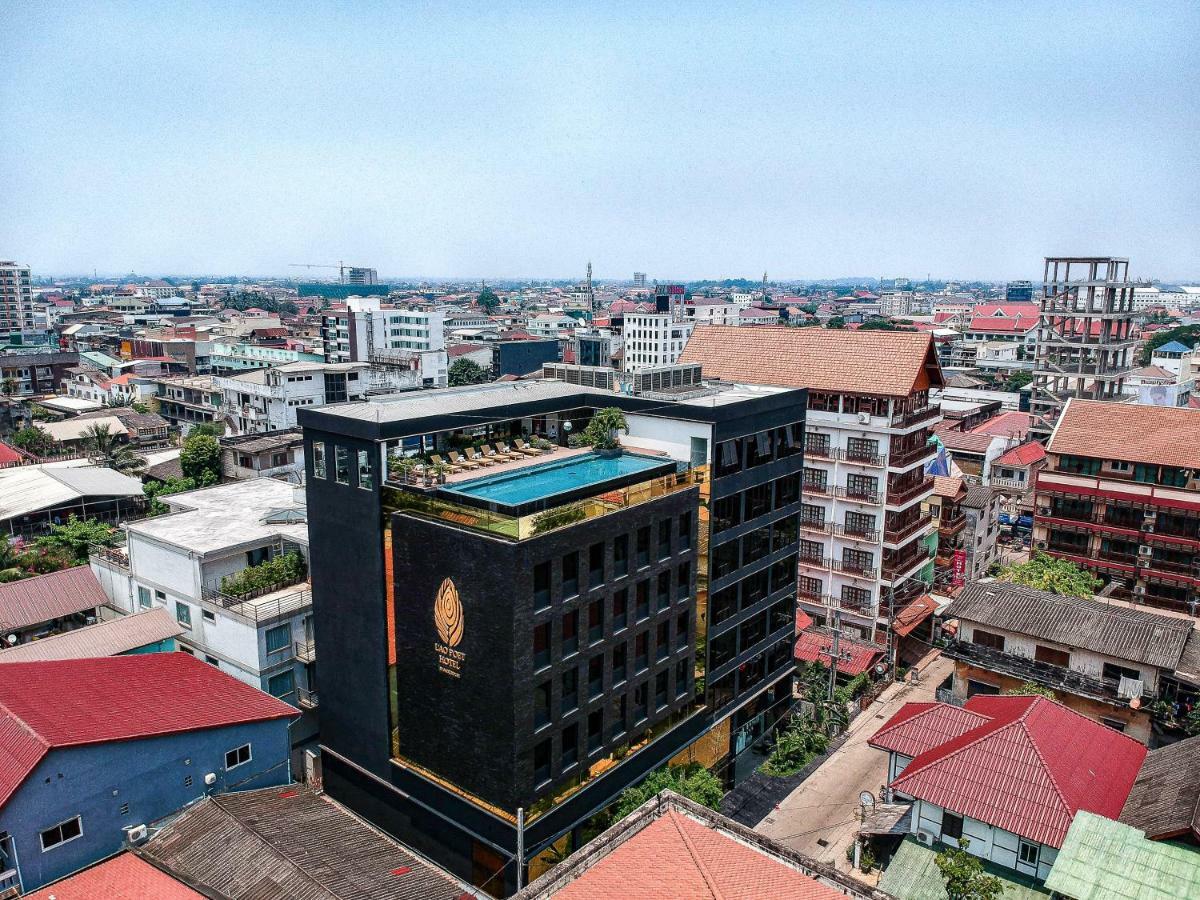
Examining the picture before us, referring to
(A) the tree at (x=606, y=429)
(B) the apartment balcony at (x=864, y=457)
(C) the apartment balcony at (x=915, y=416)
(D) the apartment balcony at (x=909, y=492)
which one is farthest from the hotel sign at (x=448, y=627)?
(C) the apartment balcony at (x=915, y=416)

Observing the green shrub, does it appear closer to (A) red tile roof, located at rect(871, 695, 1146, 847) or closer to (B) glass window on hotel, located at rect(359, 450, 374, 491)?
(B) glass window on hotel, located at rect(359, 450, 374, 491)

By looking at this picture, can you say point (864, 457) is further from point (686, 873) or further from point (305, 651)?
point (686, 873)

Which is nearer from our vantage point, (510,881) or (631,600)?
(510,881)

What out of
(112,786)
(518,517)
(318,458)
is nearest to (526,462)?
(518,517)

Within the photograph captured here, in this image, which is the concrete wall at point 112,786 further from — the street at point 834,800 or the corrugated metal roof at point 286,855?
the street at point 834,800

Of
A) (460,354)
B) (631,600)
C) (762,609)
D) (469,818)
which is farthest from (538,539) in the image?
(460,354)

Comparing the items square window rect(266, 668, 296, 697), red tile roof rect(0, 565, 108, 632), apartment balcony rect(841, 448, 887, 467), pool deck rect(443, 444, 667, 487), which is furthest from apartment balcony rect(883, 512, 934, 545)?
red tile roof rect(0, 565, 108, 632)

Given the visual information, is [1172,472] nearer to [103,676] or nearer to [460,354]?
[103,676]
